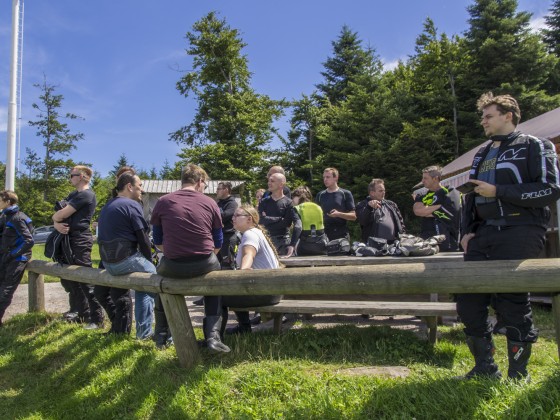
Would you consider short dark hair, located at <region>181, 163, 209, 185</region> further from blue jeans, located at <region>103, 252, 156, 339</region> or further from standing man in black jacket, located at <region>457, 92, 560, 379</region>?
standing man in black jacket, located at <region>457, 92, 560, 379</region>

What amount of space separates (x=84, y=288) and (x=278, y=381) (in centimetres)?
328

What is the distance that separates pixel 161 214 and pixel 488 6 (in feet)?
75.2

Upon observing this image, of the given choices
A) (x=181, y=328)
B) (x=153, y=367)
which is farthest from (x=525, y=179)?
(x=153, y=367)

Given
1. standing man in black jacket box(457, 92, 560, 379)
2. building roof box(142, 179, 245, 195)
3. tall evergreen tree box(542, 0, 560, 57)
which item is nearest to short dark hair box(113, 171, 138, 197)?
standing man in black jacket box(457, 92, 560, 379)

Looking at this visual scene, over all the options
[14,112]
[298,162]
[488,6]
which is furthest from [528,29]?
[14,112]

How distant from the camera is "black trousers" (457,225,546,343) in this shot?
9.11ft

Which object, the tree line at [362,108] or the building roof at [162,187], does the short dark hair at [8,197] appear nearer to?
the building roof at [162,187]

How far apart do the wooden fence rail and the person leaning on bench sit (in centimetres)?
12

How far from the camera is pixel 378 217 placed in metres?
5.84

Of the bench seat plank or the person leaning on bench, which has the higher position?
the person leaning on bench

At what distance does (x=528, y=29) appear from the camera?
68.1ft

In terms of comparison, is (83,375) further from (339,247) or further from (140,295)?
(339,247)

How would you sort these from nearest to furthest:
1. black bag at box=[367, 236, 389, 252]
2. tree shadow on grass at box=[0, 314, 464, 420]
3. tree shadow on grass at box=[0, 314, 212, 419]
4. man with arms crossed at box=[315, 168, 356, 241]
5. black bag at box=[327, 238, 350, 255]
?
tree shadow on grass at box=[0, 314, 464, 420] → tree shadow on grass at box=[0, 314, 212, 419] → black bag at box=[367, 236, 389, 252] → black bag at box=[327, 238, 350, 255] → man with arms crossed at box=[315, 168, 356, 241]

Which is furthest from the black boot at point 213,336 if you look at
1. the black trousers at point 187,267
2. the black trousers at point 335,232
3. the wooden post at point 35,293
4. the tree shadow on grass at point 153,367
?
the wooden post at point 35,293
